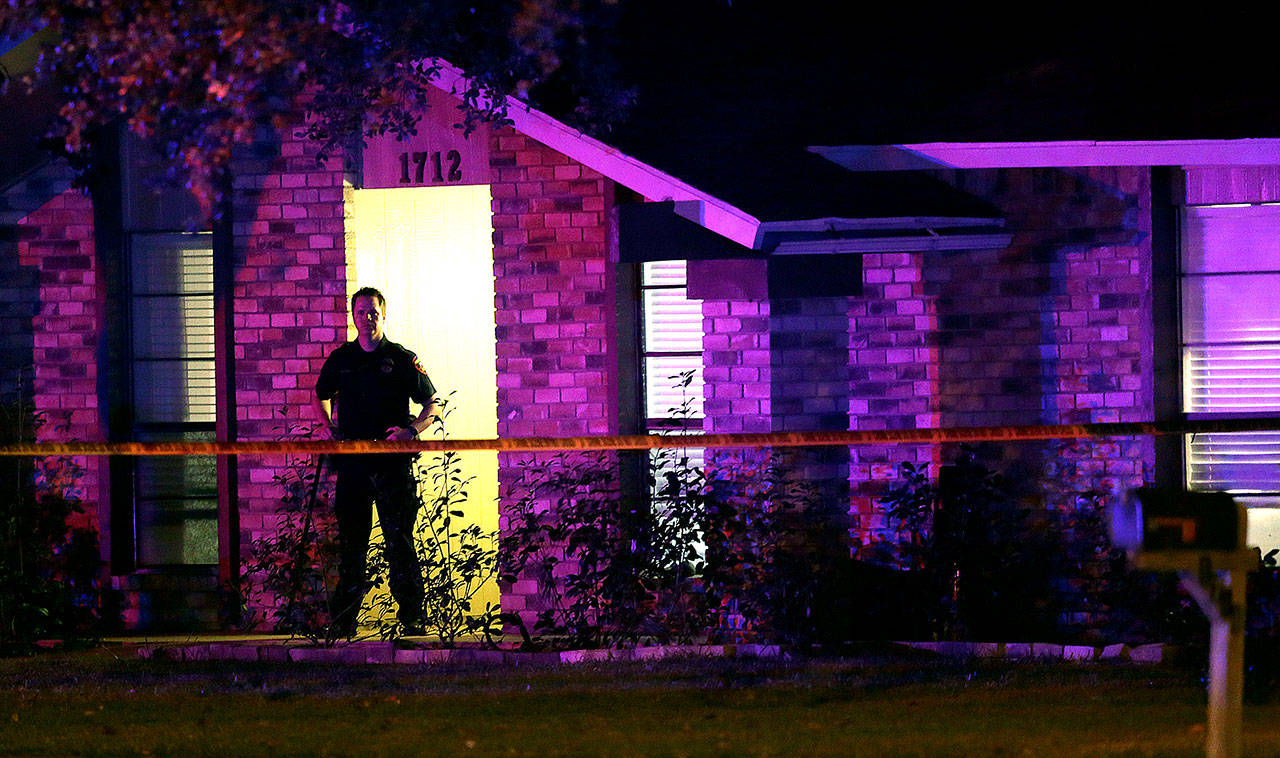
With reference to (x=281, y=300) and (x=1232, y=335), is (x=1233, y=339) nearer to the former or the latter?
(x=1232, y=335)

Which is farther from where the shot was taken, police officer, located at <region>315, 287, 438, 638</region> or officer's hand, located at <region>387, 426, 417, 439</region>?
officer's hand, located at <region>387, 426, 417, 439</region>

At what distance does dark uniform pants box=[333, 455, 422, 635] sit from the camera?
7547mm

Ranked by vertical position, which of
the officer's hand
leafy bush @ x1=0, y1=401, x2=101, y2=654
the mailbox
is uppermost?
the officer's hand

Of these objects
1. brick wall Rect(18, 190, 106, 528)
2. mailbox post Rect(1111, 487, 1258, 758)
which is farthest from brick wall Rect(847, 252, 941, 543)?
brick wall Rect(18, 190, 106, 528)

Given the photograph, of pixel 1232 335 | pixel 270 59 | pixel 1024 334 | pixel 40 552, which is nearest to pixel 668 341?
pixel 1024 334

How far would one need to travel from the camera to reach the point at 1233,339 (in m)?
8.04

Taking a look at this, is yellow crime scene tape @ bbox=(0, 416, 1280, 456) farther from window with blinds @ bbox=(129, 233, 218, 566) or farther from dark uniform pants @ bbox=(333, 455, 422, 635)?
window with blinds @ bbox=(129, 233, 218, 566)

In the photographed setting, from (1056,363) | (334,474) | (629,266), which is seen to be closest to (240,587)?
(334,474)

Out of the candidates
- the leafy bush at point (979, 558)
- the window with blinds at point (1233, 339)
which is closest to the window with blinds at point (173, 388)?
the leafy bush at point (979, 558)

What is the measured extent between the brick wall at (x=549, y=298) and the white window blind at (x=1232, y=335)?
3301 millimetres

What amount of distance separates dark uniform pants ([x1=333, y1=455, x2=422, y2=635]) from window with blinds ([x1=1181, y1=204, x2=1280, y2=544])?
4358mm

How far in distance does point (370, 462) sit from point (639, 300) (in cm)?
190

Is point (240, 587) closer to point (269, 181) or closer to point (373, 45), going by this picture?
point (269, 181)

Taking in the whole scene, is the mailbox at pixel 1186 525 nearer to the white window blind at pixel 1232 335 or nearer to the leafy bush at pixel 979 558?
the leafy bush at pixel 979 558
